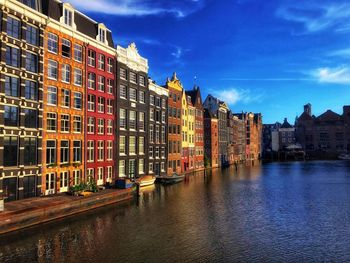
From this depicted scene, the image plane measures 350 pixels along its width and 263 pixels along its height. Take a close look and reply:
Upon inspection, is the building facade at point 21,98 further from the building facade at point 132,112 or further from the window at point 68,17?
the building facade at point 132,112

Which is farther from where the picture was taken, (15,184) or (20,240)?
(15,184)

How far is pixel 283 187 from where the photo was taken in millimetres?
65438

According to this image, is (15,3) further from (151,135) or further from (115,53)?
(151,135)

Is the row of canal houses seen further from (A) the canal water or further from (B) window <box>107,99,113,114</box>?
Answer: (A) the canal water

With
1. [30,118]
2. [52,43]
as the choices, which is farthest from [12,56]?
[52,43]

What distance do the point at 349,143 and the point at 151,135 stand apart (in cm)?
16636

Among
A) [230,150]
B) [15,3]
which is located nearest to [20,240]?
[15,3]

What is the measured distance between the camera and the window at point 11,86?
3844cm

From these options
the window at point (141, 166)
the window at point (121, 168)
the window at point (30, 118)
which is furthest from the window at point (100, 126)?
the window at point (30, 118)

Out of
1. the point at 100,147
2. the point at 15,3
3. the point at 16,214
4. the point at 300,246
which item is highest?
the point at 15,3

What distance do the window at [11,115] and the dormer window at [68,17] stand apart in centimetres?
1642

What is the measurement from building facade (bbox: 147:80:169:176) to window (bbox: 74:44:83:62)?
22.3 meters

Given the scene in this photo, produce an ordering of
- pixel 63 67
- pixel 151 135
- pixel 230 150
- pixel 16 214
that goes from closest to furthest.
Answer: pixel 16 214 → pixel 63 67 → pixel 151 135 → pixel 230 150

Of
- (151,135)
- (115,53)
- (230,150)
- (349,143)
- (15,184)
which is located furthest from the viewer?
(349,143)
